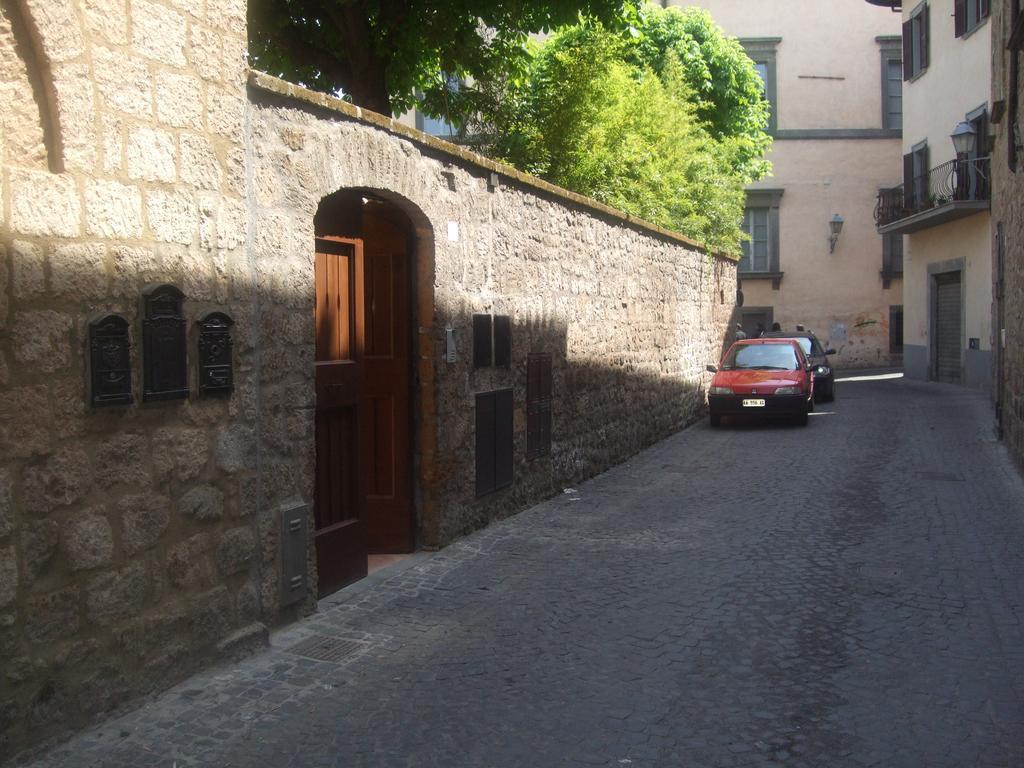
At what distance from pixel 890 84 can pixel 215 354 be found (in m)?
33.9

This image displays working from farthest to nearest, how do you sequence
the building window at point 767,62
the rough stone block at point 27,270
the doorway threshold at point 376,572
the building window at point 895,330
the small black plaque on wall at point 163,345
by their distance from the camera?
the building window at point 767,62, the building window at point 895,330, the doorway threshold at point 376,572, the small black plaque on wall at point 163,345, the rough stone block at point 27,270

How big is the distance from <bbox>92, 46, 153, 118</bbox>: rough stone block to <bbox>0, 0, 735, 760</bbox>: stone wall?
1 centimetres

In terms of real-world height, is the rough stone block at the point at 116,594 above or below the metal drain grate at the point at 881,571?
above

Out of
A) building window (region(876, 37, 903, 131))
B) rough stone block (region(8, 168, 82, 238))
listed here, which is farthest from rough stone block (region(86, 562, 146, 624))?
building window (region(876, 37, 903, 131))

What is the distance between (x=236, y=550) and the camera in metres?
5.38

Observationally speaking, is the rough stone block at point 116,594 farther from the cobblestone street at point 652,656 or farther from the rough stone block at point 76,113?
the rough stone block at point 76,113

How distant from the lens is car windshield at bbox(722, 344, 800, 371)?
17.7m

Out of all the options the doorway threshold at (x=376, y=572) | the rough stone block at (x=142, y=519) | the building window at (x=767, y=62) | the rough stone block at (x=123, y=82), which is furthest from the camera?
the building window at (x=767, y=62)

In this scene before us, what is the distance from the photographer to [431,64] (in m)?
15.6

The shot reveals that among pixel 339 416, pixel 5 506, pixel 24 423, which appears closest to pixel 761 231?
pixel 339 416

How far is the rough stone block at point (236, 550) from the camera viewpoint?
Result: 5.27 meters

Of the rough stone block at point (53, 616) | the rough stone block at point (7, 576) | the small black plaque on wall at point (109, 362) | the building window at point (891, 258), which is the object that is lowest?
the rough stone block at point (53, 616)

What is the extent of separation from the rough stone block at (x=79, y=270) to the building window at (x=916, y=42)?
25901mm

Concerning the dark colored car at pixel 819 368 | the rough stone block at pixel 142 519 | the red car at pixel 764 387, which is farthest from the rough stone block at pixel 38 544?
the dark colored car at pixel 819 368
